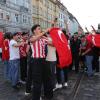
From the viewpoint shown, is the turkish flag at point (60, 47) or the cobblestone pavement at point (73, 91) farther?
the cobblestone pavement at point (73, 91)

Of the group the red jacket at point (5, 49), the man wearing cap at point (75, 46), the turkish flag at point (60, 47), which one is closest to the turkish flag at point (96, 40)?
the man wearing cap at point (75, 46)

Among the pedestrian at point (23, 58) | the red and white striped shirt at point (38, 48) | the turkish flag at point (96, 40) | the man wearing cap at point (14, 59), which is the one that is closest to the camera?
the red and white striped shirt at point (38, 48)

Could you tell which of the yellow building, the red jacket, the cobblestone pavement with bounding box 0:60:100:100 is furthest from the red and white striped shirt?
the yellow building

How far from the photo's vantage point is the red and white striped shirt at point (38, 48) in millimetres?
7254

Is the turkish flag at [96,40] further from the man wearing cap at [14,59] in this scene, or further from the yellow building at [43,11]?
the yellow building at [43,11]

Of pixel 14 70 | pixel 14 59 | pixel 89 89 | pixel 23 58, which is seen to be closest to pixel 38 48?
pixel 14 59

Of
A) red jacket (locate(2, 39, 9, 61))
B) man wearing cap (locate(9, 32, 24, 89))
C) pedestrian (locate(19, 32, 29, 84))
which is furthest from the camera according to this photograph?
red jacket (locate(2, 39, 9, 61))

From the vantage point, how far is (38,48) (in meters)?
7.28

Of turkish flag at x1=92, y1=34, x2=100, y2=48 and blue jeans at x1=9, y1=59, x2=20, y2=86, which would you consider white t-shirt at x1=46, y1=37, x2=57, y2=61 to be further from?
turkish flag at x1=92, y1=34, x2=100, y2=48

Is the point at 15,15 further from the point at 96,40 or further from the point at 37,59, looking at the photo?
the point at 37,59

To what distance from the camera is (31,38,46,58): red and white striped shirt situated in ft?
23.8

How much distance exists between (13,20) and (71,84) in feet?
135

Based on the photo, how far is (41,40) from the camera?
24.0ft

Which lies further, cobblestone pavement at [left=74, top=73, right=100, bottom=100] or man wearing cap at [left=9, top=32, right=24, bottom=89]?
man wearing cap at [left=9, top=32, right=24, bottom=89]
